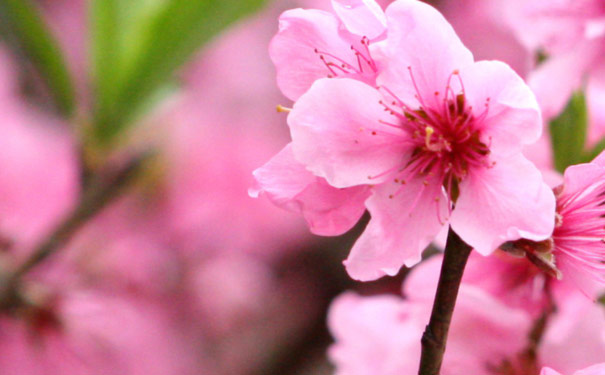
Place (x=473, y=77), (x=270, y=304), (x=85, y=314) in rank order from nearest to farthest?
(x=473, y=77), (x=85, y=314), (x=270, y=304)

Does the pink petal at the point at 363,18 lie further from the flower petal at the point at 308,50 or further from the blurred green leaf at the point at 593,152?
the blurred green leaf at the point at 593,152

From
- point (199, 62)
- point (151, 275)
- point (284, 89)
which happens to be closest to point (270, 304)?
point (151, 275)

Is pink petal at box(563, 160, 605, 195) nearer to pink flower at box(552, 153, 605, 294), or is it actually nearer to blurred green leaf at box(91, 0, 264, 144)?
pink flower at box(552, 153, 605, 294)

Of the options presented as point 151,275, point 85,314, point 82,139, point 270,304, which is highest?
point 82,139

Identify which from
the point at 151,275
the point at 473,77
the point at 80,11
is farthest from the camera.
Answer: the point at 80,11

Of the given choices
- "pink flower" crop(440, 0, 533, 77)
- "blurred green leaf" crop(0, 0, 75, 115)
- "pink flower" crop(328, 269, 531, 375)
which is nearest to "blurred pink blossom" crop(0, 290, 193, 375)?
"blurred green leaf" crop(0, 0, 75, 115)

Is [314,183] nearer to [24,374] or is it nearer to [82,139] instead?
[82,139]

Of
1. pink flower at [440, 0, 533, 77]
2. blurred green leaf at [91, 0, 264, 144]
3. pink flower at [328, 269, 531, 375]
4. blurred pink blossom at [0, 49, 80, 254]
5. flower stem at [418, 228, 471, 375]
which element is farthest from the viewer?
pink flower at [440, 0, 533, 77]
